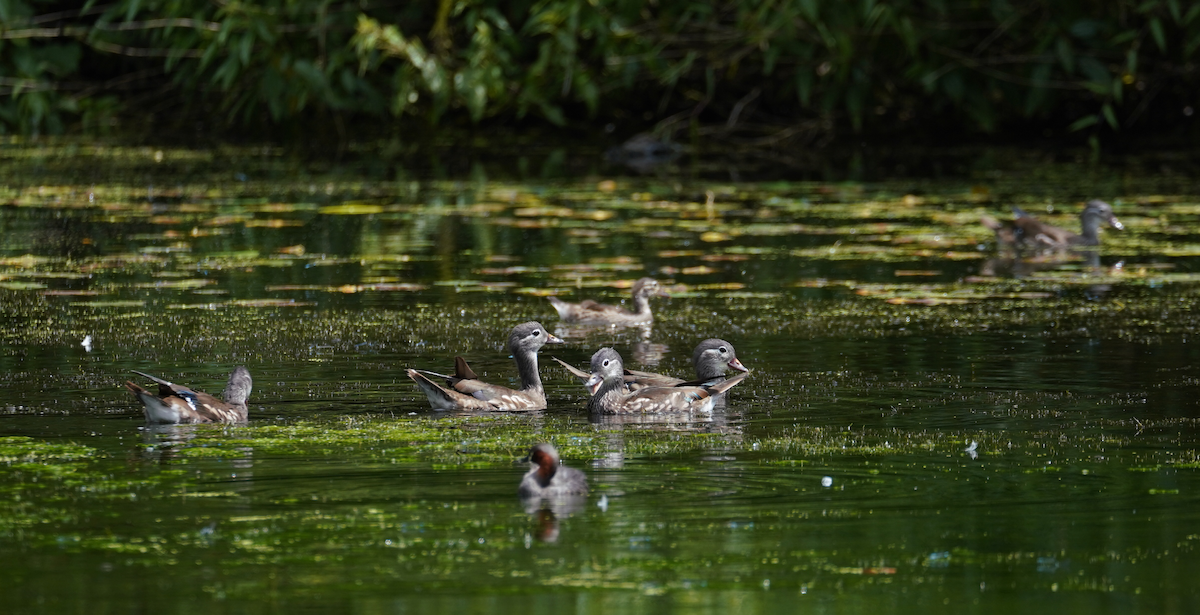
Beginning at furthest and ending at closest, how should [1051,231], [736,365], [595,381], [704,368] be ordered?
1. [1051,231]
2. [704,368]
3. [736,365]
4. [595,381]

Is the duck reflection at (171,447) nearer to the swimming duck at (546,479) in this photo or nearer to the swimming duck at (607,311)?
the swimming duck at (546,479)

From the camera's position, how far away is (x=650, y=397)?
8164 millimetres

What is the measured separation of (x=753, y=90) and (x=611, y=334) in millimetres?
13075

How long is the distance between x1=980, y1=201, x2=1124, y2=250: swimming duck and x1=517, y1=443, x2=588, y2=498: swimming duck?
27.3 feet

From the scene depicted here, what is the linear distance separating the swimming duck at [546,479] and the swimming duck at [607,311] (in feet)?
15.3

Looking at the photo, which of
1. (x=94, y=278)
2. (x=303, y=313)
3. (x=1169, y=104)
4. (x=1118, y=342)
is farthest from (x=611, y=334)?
(x=1169, y=104)

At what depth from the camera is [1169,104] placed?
76.3 feet

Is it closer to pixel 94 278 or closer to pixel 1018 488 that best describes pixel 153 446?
pixel 1018 488

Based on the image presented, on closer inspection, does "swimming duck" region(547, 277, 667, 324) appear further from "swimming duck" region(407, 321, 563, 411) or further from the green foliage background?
the green foliage background

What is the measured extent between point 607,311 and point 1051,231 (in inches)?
177

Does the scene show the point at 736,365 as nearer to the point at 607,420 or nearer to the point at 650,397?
the point at 650,397

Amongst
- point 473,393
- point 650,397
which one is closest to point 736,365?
point 650,397

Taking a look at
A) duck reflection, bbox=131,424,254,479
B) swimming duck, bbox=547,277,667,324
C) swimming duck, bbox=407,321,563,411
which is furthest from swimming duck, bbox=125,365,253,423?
swimming duck, bbox=547,277,667,324

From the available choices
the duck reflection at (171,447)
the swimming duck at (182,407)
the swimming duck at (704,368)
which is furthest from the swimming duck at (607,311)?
the duck reflection at (171,447)
